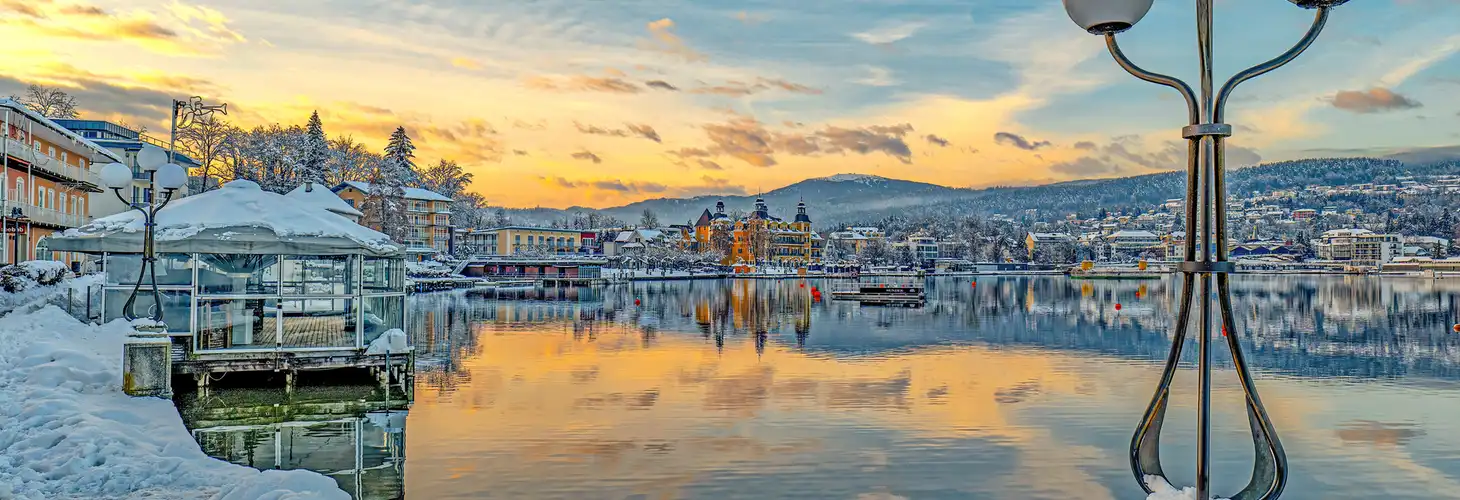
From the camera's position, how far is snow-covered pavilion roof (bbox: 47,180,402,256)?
15.2 m

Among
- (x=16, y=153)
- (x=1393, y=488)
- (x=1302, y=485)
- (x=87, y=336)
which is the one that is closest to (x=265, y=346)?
(x=87, y=336)

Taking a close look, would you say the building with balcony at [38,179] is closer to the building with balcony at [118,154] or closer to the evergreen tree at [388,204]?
the building with balcony at [118,154]

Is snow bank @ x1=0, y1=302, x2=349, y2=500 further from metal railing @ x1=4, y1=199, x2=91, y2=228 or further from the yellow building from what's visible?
the yellow building

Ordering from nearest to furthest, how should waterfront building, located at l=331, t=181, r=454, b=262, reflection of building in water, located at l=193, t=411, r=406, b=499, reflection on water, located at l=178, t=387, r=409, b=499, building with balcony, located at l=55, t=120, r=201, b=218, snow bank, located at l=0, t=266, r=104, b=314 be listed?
1. reflection of building in water, located at l=193, t=411, r=406, b=499
2. reflection on water, located at l=178, t=387, r=409, b=499
3. snow bank, located at l=0, t=266, r=104, b=314
4. building with balcony, located at l=55, t=120, r=201, b=218
5. waterfront building, located at l=331, t=181, r=454, b=262

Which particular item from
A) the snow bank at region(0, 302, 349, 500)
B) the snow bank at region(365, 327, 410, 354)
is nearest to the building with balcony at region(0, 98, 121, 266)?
the snow bank at region(365, 327, 410, 354)

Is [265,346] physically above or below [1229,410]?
above

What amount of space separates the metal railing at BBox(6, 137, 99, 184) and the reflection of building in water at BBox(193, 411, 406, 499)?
29961mm

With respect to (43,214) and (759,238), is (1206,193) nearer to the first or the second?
(43,214)

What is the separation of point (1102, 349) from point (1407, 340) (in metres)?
12.0

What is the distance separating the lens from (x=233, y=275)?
18.2m

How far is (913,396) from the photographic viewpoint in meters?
19.5

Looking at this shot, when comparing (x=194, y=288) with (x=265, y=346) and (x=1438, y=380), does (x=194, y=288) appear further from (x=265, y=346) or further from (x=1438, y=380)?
(x=1438, y=380)

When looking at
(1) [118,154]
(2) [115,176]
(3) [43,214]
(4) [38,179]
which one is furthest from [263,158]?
(2) [115,176]

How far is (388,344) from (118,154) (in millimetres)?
59330
